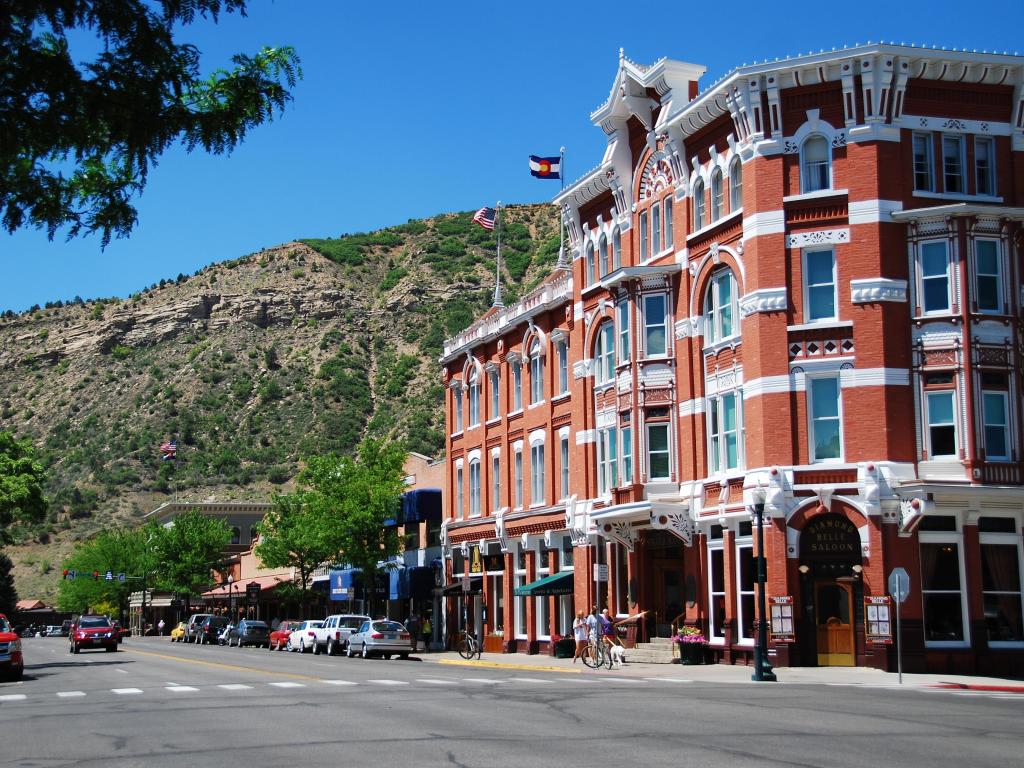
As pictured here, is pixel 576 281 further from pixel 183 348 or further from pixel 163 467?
pixel 183 348

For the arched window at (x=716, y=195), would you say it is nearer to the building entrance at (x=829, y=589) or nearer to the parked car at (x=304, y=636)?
the building entrance at (x=829, y=589)

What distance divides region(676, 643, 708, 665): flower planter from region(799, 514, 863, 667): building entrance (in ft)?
11.7

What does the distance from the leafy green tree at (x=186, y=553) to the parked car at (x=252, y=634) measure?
27.8 metres

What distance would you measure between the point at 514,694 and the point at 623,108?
81.6 ft

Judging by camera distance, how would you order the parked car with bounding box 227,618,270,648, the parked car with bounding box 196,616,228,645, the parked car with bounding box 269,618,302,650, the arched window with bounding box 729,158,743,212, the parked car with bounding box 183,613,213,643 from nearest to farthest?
the arched window with bounding box 729,158,743,212
the parked car with bounding box 269,618,302,650
the parked car with bounding box 227,618,270,648
the parked car with bounding box 196,616,228,645
the parked car with bounding box 183,613,213,643

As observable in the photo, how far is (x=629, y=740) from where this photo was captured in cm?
1536

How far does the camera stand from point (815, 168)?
35281 mm

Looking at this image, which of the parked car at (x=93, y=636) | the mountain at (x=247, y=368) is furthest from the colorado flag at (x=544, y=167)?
the mountain at (x=247, y=368)

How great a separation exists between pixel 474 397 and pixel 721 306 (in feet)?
71.0

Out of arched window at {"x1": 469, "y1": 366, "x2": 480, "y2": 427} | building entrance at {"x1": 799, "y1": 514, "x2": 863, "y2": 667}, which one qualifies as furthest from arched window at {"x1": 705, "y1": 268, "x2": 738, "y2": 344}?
arched window at {"x1": 469, "y1": 366, "x2": 480, "y2": 427}

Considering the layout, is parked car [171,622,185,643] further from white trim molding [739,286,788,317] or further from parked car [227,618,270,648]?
white trim molding [739,286,788,317]

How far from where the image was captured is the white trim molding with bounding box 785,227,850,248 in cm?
3456

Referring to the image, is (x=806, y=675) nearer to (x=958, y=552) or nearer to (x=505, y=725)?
(x=958, y=552)

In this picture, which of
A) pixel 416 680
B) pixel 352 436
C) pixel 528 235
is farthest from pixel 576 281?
pixel 528 235
